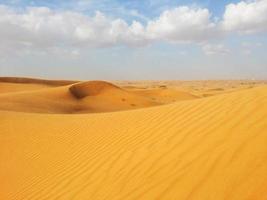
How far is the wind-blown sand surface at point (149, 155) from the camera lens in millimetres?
3814

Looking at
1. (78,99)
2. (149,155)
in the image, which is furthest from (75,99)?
(149,155)

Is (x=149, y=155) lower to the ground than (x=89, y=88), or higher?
higher

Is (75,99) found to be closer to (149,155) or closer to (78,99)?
(78,99)

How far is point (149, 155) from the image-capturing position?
4941mm

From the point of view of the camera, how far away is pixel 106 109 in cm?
2270

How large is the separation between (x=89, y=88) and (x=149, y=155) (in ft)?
74.8

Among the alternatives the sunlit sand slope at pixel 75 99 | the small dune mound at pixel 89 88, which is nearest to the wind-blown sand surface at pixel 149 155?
the sunlit sand slope at pixel 75 99

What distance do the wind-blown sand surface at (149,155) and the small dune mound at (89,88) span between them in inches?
665

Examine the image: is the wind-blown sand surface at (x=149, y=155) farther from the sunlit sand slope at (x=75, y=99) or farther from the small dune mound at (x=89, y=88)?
the small dune mound at (x=89, y=88)

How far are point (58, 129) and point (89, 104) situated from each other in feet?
51.1

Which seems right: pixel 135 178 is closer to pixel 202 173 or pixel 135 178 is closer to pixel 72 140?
pixel 202 173

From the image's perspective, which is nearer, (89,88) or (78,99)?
(78,99)

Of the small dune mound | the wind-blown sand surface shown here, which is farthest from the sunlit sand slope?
the wind-blown sand surface

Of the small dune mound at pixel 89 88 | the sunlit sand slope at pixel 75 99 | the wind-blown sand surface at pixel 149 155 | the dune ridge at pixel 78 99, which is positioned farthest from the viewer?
the small dune mound at pixel 89 88
